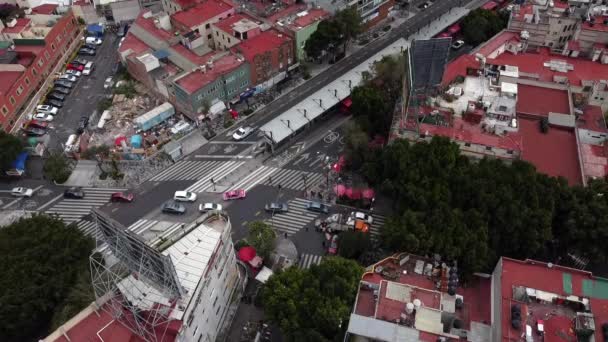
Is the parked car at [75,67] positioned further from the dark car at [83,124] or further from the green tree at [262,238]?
the green tree at [262,238]

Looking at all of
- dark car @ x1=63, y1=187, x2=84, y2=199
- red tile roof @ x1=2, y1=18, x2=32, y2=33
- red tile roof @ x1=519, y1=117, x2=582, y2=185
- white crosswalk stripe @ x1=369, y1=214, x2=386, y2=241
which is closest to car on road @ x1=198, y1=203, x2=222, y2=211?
dark car @ x1=63, y1=187, x2=84, y2=199

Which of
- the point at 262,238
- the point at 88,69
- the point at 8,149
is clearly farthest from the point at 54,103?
the point at 262,238

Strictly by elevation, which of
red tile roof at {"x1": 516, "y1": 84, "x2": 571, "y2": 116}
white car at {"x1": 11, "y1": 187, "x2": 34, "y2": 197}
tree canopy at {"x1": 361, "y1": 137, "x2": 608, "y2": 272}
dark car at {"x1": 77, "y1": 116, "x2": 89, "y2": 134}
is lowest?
white car at {"x1": 11, "y1": 187, "x2": 34, "y2": 197}

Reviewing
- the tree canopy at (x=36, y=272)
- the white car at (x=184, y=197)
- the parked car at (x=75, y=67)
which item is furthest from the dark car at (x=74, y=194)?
the parked car at (x=75, y=67)

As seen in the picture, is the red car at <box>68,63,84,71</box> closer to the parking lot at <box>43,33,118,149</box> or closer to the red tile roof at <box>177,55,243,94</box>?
the parking lot at <box>43,33,118,149</box>

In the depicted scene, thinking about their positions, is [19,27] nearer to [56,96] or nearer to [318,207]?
[56,96]

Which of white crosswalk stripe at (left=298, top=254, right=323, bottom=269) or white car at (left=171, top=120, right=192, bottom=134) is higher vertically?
white car at (left=171, top=120, right=192, bottom=134)
